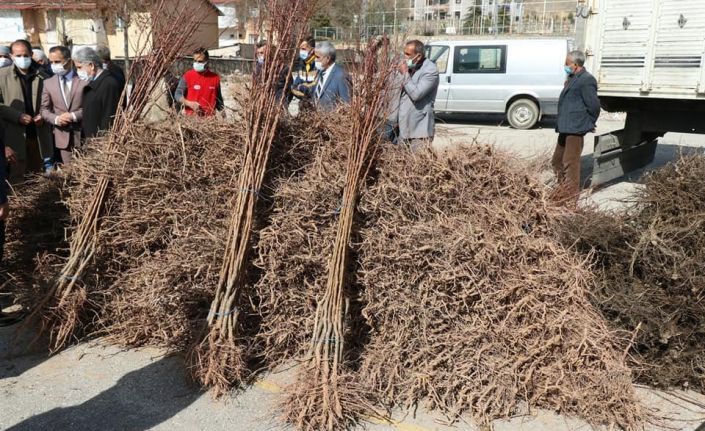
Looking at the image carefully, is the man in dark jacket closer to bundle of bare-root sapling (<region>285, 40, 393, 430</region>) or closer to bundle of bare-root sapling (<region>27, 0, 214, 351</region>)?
bundle of bare-root sapling (<region>285, 40, 393, 430</region>)

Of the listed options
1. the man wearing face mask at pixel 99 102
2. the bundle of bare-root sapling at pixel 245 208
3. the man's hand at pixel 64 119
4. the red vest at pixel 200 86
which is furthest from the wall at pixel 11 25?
the bundle of bare-root sapling at pixel 245 208

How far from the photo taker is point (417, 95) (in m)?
5.18

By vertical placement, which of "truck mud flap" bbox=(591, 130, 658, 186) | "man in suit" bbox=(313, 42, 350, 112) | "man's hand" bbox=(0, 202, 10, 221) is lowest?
"truck mud flap" bbox=(591, 130, 658, 186)

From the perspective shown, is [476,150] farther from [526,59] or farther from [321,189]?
[526,59]

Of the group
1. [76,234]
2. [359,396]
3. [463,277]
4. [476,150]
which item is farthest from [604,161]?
[76,234]

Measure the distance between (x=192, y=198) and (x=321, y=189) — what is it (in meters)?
0.96

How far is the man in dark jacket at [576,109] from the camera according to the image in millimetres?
7059

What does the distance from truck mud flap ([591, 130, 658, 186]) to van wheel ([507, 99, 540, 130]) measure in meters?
4.98

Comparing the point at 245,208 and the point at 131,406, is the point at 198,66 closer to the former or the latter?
the point at 245,208

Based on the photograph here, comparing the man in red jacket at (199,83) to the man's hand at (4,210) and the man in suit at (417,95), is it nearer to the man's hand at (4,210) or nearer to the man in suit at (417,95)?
the man in suit at (417,95)

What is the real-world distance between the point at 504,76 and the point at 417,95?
10.0 m

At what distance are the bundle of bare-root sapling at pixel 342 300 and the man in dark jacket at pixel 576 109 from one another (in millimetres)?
4057

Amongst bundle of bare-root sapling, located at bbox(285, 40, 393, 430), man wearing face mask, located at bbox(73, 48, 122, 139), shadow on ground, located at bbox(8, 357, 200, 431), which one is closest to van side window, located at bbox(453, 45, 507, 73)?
man wearing face mask, located at bbox(73, 48, 122, 139)

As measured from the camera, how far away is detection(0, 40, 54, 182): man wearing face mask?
20.5 ft
